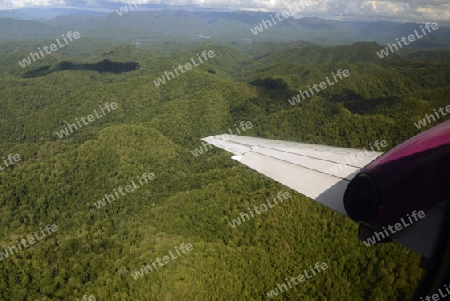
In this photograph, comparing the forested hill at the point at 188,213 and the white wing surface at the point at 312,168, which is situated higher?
the white wing surface at the point at 312,168

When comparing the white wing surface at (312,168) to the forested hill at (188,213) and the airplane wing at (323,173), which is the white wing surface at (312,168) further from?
the forested hill at (188,213)

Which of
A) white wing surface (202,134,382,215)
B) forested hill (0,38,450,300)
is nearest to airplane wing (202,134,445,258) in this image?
white wing surface (202,134,382,215)

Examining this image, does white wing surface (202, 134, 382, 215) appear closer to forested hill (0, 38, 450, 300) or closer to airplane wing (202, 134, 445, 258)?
airplane wing (202, 134, 445, 258)

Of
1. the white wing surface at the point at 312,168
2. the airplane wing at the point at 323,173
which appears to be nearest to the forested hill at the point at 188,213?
the airplane wing at the point at 323,173

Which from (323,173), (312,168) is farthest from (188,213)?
(323,173)

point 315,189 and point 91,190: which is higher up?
point 315,189

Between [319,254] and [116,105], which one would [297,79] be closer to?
[116,105]

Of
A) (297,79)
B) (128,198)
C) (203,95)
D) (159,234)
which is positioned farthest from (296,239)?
(297,79)

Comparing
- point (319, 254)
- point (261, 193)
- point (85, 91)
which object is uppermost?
point (85, 91)
